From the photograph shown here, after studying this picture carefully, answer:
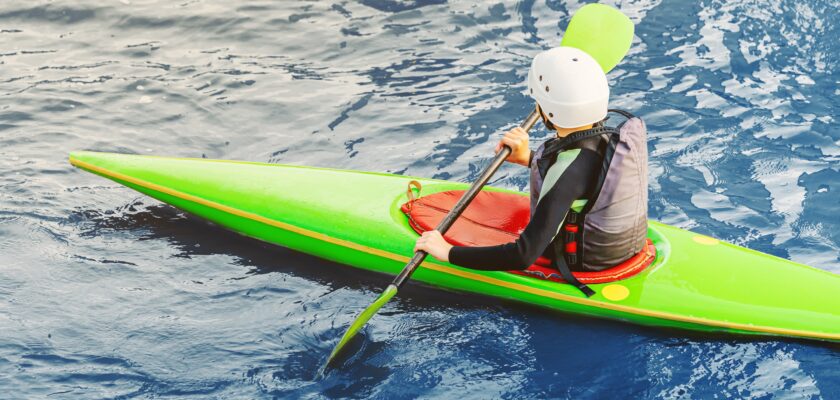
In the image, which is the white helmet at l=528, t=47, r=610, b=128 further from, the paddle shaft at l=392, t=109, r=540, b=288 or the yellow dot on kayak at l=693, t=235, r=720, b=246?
the yellow dot on kayak at l=693, t=235, r=720, b=246

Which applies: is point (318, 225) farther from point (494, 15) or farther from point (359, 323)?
point (494, 15)

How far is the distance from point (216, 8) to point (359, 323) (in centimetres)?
490

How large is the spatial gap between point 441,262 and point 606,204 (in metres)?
0.88

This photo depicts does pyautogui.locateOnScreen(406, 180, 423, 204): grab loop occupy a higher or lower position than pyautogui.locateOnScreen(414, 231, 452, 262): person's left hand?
lower

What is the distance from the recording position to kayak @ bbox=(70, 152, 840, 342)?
3.89m

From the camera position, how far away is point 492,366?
3.94 meters

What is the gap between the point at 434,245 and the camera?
388 centimetres

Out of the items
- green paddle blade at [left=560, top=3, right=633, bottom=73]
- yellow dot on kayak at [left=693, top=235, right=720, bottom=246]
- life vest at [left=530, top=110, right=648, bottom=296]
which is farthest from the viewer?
green paddle blade at [left=560, top=3, right=633, bottom=73]

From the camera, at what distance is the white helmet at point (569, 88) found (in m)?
3.54

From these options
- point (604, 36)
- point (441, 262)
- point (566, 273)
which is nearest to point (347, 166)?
point (441, 262)

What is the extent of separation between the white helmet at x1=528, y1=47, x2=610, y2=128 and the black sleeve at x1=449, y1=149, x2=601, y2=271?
16 centimetres

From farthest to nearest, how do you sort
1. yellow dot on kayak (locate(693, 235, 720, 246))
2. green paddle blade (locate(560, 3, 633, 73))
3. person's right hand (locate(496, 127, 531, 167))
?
1. green paddle blade (locate(560, 3, 633, 73))
2. yellow dot on kayak (locate(693, 235, 720, 246))
3. person's right hand (locate(496, 127, 531, 167))

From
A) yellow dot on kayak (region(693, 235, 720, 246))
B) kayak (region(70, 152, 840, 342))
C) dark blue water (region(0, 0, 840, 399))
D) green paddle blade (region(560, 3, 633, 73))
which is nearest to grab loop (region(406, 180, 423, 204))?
kayak (region(70, 152, 840, 342))

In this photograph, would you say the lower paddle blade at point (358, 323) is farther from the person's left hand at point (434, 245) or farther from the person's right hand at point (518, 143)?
the person's right hand at point (518, 143)
